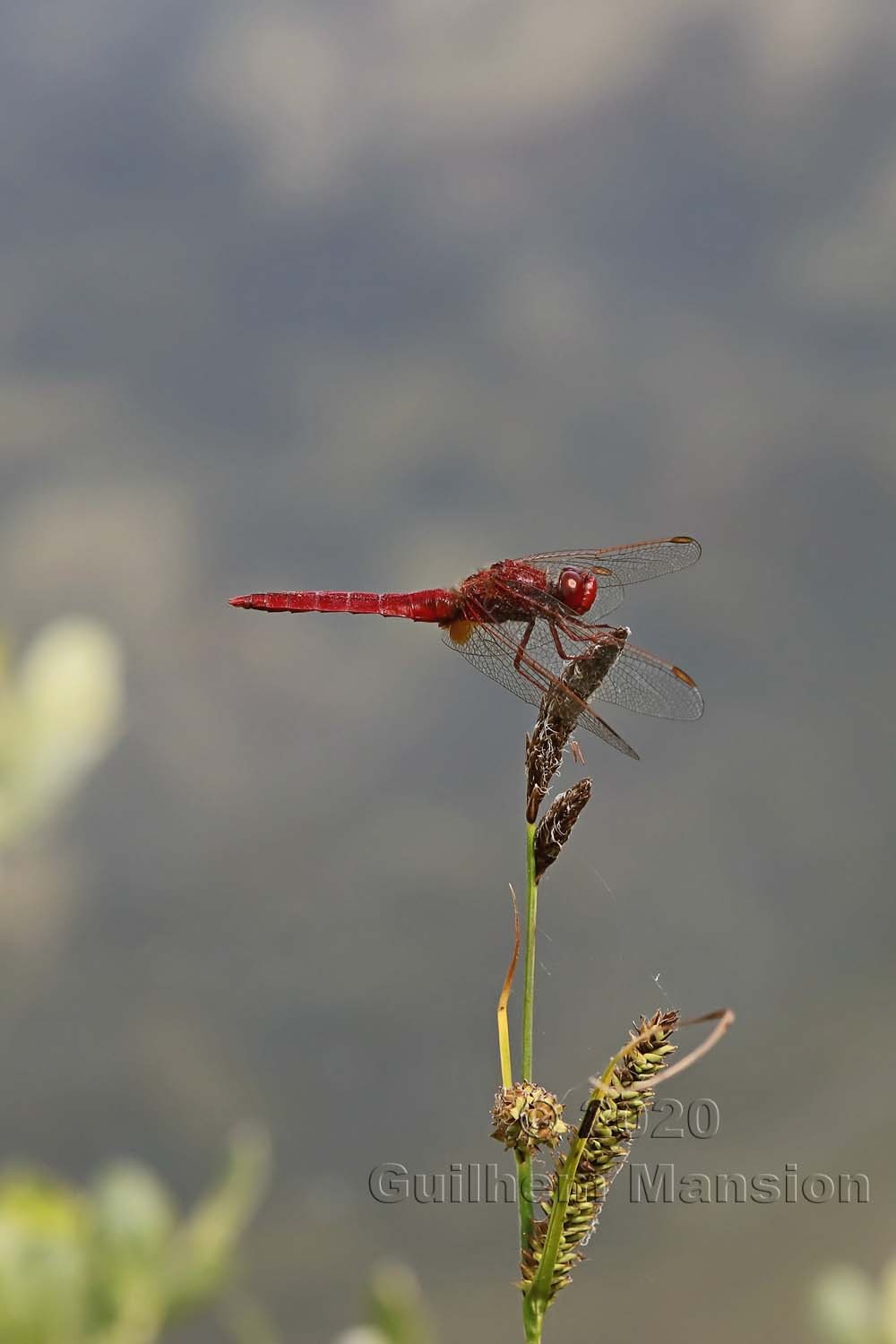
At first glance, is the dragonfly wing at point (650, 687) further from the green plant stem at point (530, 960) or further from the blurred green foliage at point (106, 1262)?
the blurred green foliage at point (106, 1262)

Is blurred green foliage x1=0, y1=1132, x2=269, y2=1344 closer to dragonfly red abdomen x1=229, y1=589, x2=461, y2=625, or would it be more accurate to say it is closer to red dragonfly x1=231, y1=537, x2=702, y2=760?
red dragonfly x1=231, y1=537, x2=702, y2=760

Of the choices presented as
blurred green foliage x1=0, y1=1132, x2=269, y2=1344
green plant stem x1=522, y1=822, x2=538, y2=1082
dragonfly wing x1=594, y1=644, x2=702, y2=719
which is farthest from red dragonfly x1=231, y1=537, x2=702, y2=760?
blurred green foliage x1=0, y1=1132, x2=269, y2=1344

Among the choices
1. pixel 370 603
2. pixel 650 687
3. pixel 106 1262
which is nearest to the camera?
pixel 106 1262

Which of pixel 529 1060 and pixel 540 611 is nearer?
pixel 529 1060

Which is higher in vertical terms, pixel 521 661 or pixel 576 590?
pixel 576 590

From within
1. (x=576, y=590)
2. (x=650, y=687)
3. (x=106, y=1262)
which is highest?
(x=576, y=590)

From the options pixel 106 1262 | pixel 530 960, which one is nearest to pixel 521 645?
pixel 530 960

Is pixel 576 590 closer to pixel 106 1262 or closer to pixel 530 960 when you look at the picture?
pixel 530 960
